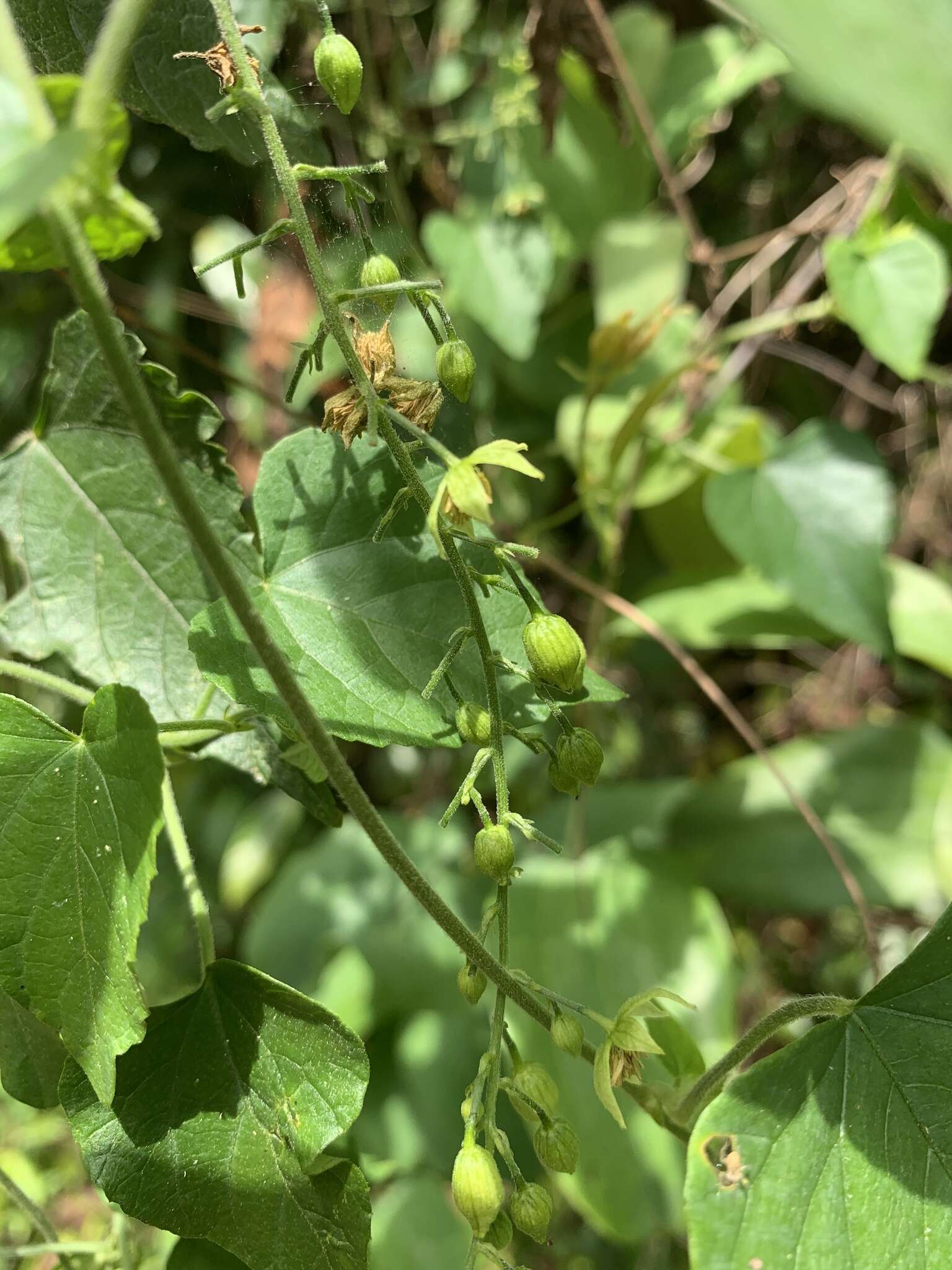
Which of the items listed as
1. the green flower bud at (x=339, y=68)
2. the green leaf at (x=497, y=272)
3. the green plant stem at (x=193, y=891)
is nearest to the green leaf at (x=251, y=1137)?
the green plant stem at (x=193, y=891)

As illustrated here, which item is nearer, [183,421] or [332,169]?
[332,169]

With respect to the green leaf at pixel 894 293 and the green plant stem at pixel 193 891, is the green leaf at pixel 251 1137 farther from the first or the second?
the green leaf at pixel 894 293

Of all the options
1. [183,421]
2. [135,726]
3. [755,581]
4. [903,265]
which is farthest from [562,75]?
[135,726]

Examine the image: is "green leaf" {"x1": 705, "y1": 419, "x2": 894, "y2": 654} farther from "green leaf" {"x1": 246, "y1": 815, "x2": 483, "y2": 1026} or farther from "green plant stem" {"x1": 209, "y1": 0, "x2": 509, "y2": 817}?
"green plant stem" {"x1": 209, "y1": 0, "x2": 509, "y2": 817}

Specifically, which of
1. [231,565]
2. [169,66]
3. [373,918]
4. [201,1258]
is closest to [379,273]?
[231,565]

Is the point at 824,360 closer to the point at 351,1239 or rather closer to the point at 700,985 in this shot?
the point at 700,985

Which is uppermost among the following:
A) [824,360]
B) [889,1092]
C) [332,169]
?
[332,169]
